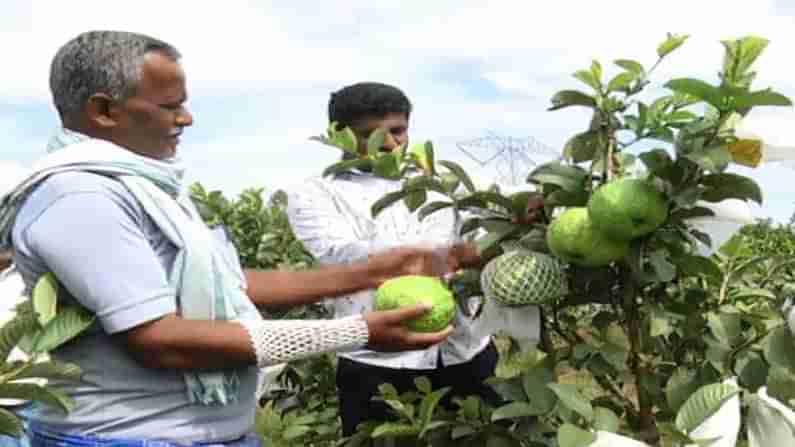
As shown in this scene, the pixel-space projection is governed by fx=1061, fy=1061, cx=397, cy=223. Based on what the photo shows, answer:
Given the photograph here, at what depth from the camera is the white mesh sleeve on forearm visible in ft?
4.35

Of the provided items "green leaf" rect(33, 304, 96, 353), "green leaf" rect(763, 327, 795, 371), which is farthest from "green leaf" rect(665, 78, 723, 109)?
"green leaf" rect(33, 304, 96, 353)

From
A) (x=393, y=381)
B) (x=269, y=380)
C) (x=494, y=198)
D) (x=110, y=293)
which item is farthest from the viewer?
(x=269, y=380)

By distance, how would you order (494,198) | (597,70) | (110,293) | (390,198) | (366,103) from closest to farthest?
(110,293) < (597,70) < (494,198) < (390,198) < (366,103)

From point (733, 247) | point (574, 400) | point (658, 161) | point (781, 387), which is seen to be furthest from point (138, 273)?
point (733, 247)

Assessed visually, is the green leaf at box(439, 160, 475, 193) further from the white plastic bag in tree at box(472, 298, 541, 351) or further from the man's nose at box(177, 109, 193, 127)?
the man's nose at box(177, 109, 193, 127)

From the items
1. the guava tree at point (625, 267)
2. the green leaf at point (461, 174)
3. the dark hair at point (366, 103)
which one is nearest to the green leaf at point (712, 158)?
the guava tree at point (625, 267)

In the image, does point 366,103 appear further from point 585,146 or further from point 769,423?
point 769,423

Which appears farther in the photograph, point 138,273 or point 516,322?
point 516,322

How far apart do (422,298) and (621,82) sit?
421mm

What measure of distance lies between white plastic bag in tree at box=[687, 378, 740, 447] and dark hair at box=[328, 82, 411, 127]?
132 cm

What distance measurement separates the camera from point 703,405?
1085 mm

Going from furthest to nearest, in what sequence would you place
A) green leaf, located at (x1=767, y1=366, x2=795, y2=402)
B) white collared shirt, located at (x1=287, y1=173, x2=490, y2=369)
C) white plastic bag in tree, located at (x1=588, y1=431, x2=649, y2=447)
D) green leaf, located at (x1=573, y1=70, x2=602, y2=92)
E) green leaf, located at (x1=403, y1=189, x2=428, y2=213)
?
white collared shirt, located at (x1=287, y1=173, x2=490, y2=369) → green leaf, located at (x1=403, y1=189, x2=428, y2=213) → green leaf, located at (x1=573, y1=70, x2=602, y2=92) → green leaf, located at (x1=767, y1=366, x2=795, y2=402) → white plastic bag in tree, located at (x1=588, y1=431, x2=649, y2=447)

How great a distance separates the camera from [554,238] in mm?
1329

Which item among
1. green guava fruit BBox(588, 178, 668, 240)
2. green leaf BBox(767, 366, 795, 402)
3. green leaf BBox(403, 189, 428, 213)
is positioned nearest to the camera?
green leaf BBox(767, 366, 795, 402)
